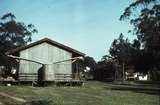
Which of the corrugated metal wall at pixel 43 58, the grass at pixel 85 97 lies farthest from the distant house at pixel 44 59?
the grass at pixel 85 97

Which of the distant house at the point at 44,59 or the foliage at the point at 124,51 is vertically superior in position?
the foliage at the point at 124,51

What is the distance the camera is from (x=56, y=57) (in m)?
40.4

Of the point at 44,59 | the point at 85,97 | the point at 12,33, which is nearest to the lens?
the point at 85,97

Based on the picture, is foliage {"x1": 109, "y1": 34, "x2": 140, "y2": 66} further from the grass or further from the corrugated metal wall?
the grass

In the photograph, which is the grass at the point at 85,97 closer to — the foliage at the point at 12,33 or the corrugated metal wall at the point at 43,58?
the corrugated metal wall at the point at 43,58

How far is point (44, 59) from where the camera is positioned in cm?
4009

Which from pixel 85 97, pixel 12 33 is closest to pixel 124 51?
pixel 12 33

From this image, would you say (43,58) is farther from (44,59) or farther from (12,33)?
(12,33)

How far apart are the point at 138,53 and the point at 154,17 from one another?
4831cm

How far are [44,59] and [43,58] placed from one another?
147 millimetres

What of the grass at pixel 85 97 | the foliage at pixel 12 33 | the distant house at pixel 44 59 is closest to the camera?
the grass at pixel 85 97

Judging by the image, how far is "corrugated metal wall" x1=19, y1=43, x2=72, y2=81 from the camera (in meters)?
39.8

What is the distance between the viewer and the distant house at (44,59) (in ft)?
130

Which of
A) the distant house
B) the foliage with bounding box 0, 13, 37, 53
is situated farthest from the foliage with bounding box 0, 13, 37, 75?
the distant house
